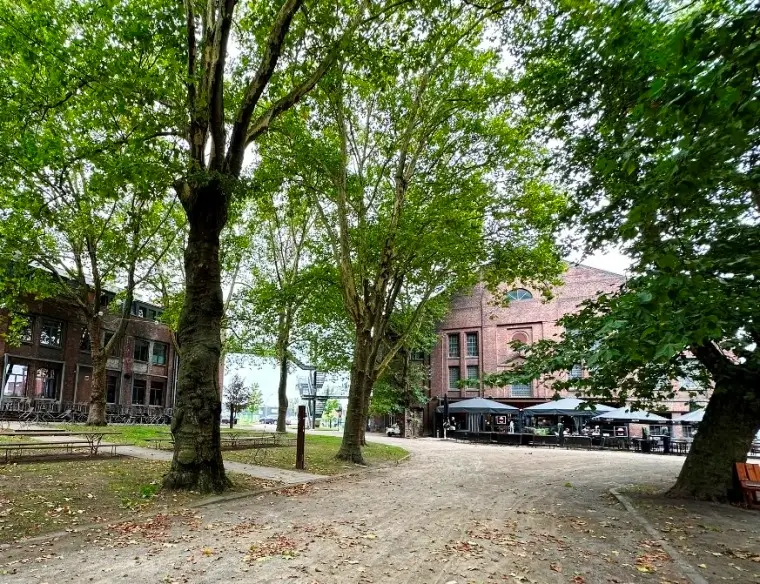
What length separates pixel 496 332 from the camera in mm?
42250

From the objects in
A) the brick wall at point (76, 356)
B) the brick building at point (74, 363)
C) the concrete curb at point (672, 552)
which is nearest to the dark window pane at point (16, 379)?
the brick building at point (74, 363)

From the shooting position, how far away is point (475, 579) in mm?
5180

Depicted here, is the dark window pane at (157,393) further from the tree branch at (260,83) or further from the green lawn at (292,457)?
the tree branch at (260,83)

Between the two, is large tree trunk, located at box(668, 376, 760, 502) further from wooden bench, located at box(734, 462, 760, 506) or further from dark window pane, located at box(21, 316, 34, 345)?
dark window pane, located at box(21, 316, 34, 345)

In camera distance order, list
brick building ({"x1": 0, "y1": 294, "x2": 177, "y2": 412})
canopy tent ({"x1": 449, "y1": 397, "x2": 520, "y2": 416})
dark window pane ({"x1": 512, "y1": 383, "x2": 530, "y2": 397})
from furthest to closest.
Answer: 1. dark window pane ({"x1": 512, "y1": 383, "x2": 530, "y2": 397})
2. canopy tent ({"x1": 449, "y1": 397, "x2": 520, "y2": 416})
3. brick building ({"x1": 0, "y1": 294, "x2": 177, "y2": 412})

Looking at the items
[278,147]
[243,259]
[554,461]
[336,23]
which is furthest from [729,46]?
[243,259]

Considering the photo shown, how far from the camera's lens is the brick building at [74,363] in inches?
1173

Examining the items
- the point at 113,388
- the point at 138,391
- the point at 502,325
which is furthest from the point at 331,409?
the point at 113,388

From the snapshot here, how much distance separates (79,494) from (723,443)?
39.9 feet

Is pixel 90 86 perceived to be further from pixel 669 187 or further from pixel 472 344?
pixel 472 344

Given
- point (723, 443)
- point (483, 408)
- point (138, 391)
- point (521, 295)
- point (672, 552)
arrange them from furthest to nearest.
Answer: point (521, 295) < point (138, 391) < point (483, 408) < point (723, 443) < point (672, 552)

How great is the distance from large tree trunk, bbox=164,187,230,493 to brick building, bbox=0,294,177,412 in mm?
20558

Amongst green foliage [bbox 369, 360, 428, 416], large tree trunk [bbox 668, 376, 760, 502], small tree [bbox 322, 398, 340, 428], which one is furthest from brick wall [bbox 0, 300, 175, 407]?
small tree [bbox 322, 398, 340, 428]

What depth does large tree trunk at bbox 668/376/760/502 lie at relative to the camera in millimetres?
10461
